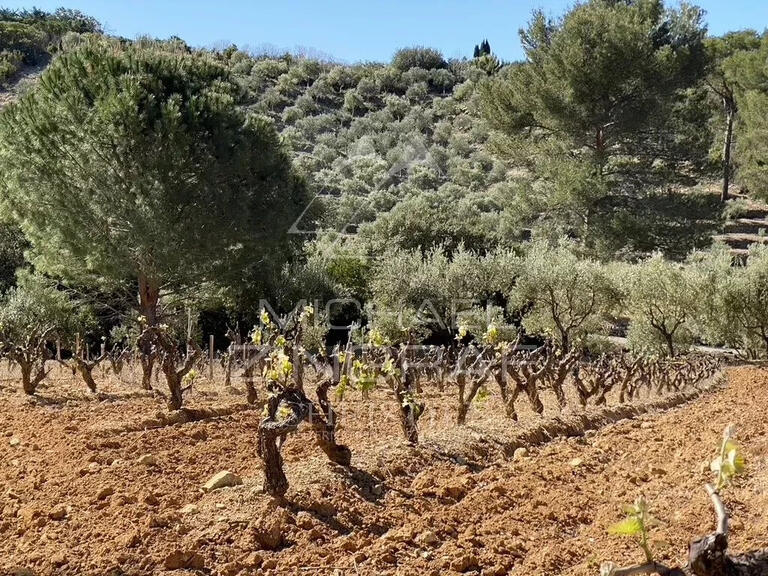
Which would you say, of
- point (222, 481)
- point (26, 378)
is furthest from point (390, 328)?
point (222, 481)

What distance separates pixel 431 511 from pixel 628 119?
72.3 feet

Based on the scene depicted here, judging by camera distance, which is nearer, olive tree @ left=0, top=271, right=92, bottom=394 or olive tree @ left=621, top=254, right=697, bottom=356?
olive tree @ left=0, top=271, right=92, bottom=394

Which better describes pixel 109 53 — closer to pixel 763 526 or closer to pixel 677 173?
pixel 763 526

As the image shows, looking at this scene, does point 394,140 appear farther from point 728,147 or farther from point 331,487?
point 331,487

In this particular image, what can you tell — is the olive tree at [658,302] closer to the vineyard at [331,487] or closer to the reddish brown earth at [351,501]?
the vineyard at [331,487]

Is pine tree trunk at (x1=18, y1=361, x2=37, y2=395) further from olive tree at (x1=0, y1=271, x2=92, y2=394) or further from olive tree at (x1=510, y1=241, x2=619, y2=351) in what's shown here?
olive tree at (x1=510, y1=241, x2=619, y2=351)

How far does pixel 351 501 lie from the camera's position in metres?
4.78

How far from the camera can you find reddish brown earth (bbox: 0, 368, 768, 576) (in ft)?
12.9

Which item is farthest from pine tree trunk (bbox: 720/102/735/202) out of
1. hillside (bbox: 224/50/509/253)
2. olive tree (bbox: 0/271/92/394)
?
olive tree (bbox: 0/271/92/394)

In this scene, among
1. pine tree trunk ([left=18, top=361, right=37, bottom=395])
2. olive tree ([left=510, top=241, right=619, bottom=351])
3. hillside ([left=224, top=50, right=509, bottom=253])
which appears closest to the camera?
pine tree trunk ([left=18, top=361, right=37, bottom=395])

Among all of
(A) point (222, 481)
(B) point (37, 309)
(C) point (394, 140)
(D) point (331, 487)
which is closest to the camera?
(D) point (331, 487)

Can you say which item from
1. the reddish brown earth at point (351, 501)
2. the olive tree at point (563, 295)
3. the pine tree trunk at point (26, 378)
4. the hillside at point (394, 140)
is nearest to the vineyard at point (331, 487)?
the reddish brown earth at point (351, 501)

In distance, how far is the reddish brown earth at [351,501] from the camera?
3938 millimetres

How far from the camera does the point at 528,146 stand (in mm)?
24984
